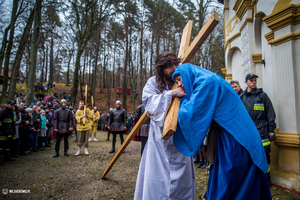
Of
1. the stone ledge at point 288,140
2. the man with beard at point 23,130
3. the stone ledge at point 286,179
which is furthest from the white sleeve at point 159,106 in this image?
the man with beard at point 23,130

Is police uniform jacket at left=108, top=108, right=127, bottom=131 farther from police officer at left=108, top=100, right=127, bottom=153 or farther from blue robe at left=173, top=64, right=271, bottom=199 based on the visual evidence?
blue robe at left=173, top=64, right=271, bottom=199

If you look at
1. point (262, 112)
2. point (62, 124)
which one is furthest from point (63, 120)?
point (262, 112)

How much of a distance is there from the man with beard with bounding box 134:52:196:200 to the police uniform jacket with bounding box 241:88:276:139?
2.31 m

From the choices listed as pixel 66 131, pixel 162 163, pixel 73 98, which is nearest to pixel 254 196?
pixel 162 163

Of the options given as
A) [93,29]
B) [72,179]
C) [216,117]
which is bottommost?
[72,179]

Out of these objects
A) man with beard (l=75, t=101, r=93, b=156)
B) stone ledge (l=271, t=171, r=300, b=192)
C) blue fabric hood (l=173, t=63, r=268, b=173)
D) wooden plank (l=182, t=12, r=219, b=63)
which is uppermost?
wooden plank (l=182, t=12, r=219, b=63)

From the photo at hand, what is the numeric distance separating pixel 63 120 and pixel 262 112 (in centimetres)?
633

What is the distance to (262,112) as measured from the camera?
3641 millimetres

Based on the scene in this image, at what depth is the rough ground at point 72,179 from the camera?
349 cm

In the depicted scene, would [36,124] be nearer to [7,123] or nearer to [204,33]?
[7,123]

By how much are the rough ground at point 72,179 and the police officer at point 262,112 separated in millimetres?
1042

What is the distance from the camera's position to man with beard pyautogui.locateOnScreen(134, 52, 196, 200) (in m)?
1.78

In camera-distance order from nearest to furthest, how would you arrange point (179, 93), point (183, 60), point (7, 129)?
point (179, 93) < point (183, 60) < point (7, 129)

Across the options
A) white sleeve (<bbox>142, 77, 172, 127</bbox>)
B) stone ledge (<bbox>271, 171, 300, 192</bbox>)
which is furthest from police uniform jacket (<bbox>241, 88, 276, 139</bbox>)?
white sleeve (<bbox>142, 77, 172, 127</bbox>)
